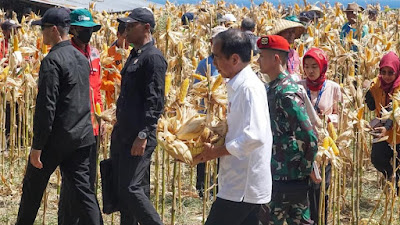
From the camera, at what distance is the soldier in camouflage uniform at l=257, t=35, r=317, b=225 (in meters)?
4.34

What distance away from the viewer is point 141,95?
204 inches

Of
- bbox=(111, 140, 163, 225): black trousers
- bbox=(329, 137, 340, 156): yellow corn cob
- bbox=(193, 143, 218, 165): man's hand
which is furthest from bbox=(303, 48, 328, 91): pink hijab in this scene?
bbox=(193, 143, 218, 165): man's hand

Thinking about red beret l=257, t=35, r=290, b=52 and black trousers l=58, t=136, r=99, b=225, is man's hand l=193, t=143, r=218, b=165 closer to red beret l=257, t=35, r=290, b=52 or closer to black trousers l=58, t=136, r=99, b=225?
red beret l=257, t=35, r=290, b=52

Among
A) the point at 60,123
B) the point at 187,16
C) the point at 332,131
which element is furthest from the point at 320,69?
the point at 187,16

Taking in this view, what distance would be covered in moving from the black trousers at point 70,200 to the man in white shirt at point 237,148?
5.19 feet

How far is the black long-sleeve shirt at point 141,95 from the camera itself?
5082 millimetres

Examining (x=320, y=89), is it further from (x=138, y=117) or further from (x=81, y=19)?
(x=81, y=19)

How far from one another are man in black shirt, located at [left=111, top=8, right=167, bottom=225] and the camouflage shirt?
990 millimetres

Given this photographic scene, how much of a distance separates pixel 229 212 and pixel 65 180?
5.78ft

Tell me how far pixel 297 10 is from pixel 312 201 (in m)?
12.8

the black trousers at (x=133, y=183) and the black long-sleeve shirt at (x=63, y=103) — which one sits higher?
the black long-sleeve shirt at (x=63, y=103)

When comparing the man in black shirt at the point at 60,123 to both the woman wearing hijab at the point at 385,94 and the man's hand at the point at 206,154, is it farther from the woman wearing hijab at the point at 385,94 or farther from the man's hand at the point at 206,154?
the woman wearing hijab at the point at 385,94

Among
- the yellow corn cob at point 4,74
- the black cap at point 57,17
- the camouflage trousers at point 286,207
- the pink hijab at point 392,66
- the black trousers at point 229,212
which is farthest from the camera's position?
the yellow corn cob at point 4,74

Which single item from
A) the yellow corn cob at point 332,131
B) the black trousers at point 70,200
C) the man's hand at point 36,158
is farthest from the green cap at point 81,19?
the yellow corn cob at point 332,131
